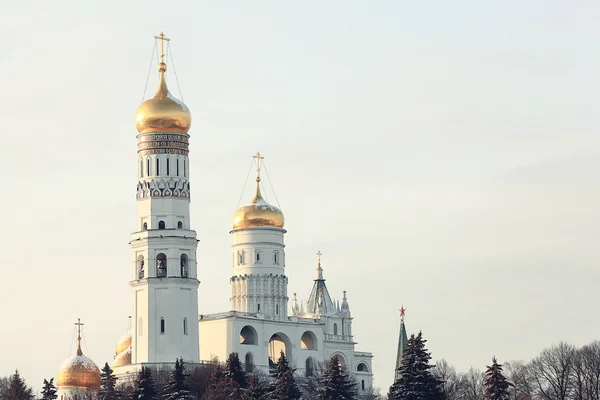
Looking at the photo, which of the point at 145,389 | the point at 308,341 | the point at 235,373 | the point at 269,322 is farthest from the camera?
the point at 308,341

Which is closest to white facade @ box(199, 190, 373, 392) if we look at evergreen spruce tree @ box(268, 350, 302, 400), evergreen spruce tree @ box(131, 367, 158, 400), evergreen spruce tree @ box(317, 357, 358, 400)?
evergreen spruce tree @ box(131, 367, 158, 400)

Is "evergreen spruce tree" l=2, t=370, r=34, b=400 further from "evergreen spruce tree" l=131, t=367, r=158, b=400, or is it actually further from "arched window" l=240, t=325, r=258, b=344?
"arched window" l=240, t=325, r=258, b=344

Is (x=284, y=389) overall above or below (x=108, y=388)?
below

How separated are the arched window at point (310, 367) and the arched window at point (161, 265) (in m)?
9.59

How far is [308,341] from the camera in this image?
314 ft

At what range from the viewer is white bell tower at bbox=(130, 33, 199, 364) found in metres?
86.8

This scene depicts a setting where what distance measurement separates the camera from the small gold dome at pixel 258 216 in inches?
3723

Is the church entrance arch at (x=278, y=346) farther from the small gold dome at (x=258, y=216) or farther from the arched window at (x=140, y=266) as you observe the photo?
the arched window at (x=140, y=266)

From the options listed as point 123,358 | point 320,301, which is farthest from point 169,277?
point 320,301

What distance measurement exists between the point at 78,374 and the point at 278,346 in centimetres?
995

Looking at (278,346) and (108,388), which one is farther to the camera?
(278,346)

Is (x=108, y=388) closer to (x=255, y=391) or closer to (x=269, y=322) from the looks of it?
(x=255, y=391)

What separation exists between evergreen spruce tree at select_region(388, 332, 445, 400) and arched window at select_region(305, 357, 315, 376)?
88.7ft

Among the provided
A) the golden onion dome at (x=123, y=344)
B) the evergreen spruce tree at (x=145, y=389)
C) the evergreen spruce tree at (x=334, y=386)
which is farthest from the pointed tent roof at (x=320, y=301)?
the evergreen spruce tree at (x=334, y=386)
